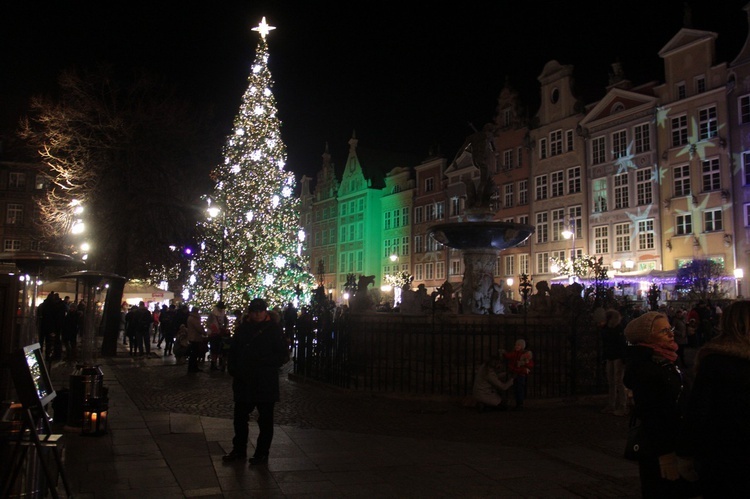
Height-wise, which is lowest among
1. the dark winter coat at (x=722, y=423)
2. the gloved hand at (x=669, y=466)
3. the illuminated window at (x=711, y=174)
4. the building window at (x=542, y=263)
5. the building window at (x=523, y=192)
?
the gloved hand at (x=669, y=466)

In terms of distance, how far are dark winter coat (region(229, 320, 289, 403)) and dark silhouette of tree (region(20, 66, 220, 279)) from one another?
16.7m

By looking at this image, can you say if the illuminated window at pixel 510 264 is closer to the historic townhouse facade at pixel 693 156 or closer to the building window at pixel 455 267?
the building window at pixel 455 267

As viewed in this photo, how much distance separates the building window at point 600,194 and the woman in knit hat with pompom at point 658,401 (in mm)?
38285

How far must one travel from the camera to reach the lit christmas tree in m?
28.4

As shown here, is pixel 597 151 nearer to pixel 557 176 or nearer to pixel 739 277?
pixel 557 176

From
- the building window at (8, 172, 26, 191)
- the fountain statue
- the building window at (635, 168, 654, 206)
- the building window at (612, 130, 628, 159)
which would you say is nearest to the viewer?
the fountain statue

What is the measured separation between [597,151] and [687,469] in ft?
132

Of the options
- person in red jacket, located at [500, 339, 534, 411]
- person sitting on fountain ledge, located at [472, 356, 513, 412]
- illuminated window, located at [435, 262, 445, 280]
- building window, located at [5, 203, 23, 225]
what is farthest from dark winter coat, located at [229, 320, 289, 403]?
building window, located at [5, 203, 23, 225]

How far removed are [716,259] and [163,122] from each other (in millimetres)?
26870

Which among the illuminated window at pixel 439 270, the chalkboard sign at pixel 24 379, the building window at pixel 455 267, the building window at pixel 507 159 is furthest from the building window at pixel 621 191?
the chalkboard sign at pixel 24 379

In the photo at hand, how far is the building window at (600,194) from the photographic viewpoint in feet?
133

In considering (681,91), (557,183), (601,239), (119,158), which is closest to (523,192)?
(557,183)

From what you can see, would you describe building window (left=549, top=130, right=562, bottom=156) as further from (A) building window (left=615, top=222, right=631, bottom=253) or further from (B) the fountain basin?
(B) the fountain basin

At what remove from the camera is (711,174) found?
34188 mm
